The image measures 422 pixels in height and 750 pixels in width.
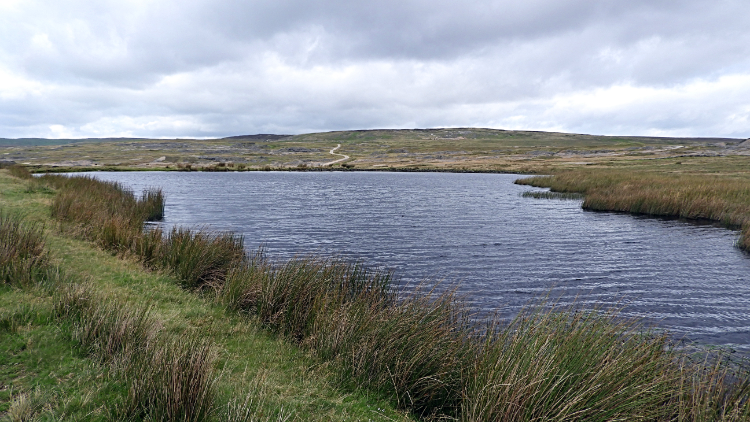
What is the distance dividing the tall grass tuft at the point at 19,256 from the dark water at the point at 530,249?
5824mm

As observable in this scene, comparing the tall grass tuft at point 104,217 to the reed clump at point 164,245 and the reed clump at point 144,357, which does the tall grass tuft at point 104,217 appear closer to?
the reed clump at point 164,245

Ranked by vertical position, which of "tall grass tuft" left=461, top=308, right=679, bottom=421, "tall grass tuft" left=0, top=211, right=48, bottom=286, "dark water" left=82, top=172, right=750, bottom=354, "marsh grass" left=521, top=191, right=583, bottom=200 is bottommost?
"dark water" left=82, top=172, right=750, bottom=354

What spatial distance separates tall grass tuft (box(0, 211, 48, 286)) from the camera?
9.12 meters

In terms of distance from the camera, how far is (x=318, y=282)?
9.98m

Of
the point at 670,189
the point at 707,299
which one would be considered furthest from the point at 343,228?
the point at 670,189

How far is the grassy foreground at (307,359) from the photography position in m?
5.24

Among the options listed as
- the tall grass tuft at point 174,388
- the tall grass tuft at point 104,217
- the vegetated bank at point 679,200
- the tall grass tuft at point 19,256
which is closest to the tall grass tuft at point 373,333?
the tall grass tuft at point 174,388

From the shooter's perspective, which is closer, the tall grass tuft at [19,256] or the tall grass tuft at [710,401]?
the tall grass tuft at [710,401]

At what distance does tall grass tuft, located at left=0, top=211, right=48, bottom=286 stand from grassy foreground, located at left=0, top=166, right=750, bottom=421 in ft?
0.12

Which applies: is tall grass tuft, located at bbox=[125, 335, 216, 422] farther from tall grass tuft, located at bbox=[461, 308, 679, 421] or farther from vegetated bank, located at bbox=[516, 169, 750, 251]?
vegetated bank, located at bbox=[516, 169, 750, 251]

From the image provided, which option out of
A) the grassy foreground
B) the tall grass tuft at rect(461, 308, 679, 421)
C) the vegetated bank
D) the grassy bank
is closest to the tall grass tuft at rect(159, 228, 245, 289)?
the grassy foreground

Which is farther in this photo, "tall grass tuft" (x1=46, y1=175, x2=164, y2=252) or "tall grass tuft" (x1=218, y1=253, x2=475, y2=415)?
"tall grass tuft" (x1=46, y1=175, x2=164, y2=252)

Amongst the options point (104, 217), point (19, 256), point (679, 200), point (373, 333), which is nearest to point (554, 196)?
point (679, 200)

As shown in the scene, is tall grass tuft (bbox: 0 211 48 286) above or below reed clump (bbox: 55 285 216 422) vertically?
above
